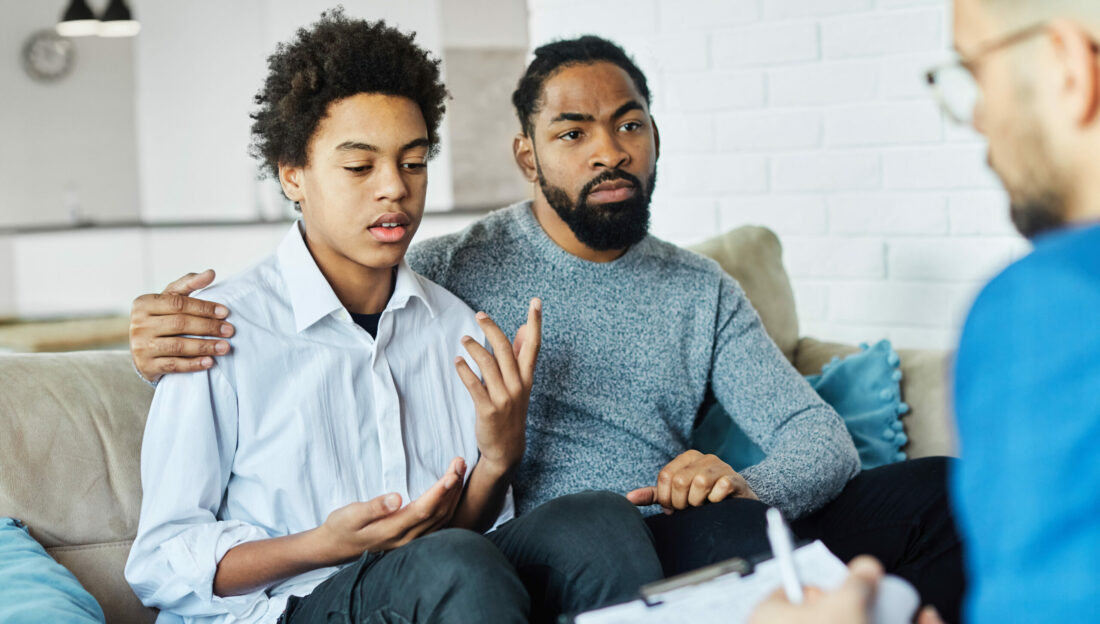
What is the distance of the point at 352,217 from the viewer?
1376 mm

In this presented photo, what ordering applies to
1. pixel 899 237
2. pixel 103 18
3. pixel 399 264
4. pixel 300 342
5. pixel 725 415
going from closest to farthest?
1. pixel 300 342
2. pixel 399 264
3. pixel 725 415
4. pixel 899 237
5. pixel 103 18

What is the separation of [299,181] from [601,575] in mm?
703

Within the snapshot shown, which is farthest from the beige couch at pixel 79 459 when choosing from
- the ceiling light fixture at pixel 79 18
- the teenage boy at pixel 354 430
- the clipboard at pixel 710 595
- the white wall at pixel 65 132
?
the white wall at pixel 65 132

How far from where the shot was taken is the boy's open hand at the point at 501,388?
135 cm

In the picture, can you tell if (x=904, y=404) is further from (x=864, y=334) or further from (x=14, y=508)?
(x=14, y=508)

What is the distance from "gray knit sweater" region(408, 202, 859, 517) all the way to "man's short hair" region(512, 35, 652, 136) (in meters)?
0.21

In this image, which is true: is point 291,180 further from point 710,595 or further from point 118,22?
point 118,22

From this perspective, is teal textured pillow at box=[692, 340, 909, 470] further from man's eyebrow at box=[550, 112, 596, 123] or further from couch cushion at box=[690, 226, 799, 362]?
man's eyebrow at box=[550, 112, 596, 123]

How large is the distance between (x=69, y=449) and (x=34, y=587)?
257mm

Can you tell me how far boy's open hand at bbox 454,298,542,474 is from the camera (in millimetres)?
1349

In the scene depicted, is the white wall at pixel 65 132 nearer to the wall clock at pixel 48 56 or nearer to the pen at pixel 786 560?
the wall clock at pixel 48 56

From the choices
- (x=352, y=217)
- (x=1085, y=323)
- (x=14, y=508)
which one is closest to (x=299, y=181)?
(x=352, y=217)

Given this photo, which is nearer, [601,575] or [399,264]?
[601,575]

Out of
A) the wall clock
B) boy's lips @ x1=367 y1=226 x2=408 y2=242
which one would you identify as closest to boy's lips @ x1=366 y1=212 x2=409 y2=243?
boy's lips @ x1=367 y1=226 x2=408 y2=242
